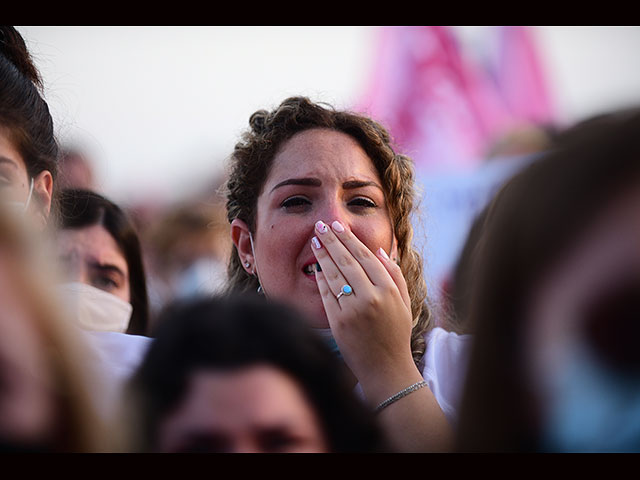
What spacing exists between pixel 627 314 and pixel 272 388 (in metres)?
0.53

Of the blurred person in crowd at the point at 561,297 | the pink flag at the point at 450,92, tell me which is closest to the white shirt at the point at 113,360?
the blurred person in crowd at the point at 561,297

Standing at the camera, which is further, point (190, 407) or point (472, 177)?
point (472, 177)

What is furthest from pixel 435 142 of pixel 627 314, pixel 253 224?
pixel 627 314

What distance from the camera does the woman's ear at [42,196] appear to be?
169cm

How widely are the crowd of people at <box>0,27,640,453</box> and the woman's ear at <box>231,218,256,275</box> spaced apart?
0.01 m

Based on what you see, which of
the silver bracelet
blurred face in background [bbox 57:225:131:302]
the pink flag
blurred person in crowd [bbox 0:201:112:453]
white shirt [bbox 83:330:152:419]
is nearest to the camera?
blurred person in crowd [bbox 0:201:112:453]

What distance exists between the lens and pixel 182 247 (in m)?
3.64

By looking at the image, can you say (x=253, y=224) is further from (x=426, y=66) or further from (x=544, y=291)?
(x=426, y=66)

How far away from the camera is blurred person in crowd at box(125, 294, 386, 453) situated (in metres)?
1.01

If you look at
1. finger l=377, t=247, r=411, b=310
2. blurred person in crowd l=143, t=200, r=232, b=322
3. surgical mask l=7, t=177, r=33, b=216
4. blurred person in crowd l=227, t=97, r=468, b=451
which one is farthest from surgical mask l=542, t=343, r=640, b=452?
blurred person in crowd l=143, t=200, r=232, b=322

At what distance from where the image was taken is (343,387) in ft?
3.59

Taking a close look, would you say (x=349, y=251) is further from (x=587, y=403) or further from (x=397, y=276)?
(x=587, y=403)

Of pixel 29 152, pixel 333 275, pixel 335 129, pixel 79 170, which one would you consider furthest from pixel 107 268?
pixel 333 275

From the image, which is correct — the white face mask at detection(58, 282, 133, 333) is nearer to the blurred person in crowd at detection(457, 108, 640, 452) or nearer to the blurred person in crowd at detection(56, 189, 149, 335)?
the blurred person in crowd at detection(56, 189, 149, 335)
